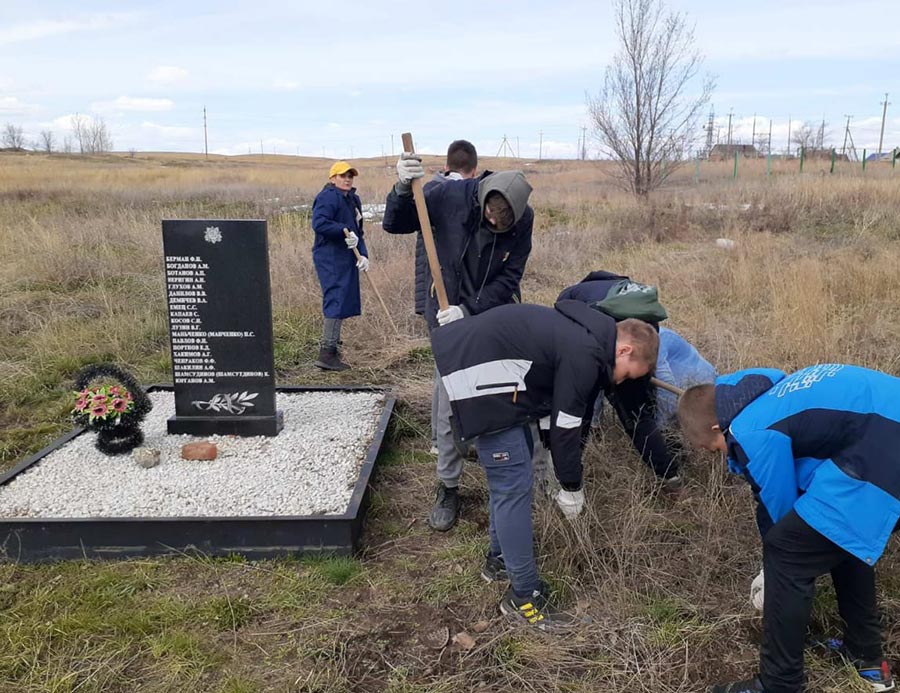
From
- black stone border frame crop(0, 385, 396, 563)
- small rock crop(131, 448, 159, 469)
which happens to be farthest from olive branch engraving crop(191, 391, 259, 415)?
black stone border frame crop(0, 385, 396, 563)

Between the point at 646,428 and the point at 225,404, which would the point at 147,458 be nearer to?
the point at 225,404

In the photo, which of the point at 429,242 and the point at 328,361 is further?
the point at 328,361

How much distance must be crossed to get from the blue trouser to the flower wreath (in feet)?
8.09

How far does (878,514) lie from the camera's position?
1.98 metres

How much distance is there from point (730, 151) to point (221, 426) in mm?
46629

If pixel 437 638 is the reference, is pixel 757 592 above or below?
above

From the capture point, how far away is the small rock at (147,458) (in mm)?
4027

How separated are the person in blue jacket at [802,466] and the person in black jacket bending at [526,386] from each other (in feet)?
1.10

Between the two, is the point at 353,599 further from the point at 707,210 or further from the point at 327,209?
the point at 707,210

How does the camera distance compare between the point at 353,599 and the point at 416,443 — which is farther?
the point at 416,443

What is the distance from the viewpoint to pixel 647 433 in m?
3.59

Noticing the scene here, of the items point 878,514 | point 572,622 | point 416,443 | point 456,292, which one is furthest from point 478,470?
point 878,514

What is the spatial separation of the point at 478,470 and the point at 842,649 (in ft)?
6.53

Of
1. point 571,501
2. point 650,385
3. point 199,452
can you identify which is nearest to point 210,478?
point 199,452
